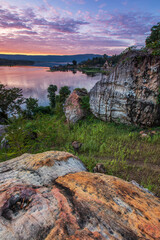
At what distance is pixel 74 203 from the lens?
6.43 feet

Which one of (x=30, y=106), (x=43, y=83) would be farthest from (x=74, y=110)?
(x=43, y=83)

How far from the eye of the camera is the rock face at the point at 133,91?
9.90m

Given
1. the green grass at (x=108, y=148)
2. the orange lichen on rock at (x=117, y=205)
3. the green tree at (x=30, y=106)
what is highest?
the orange lichen on rock at (x=117, y=205)

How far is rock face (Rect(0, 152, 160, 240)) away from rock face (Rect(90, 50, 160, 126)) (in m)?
9.37

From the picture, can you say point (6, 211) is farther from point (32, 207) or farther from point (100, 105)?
point (100, 105)

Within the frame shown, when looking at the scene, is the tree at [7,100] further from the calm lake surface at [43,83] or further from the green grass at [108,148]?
the calm lake surface at [43,83]

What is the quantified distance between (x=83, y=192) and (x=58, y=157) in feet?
4.74

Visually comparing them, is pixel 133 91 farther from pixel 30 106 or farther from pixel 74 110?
pixel 30 106

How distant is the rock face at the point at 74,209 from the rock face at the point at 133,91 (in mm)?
9374

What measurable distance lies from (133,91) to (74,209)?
10.7 metres

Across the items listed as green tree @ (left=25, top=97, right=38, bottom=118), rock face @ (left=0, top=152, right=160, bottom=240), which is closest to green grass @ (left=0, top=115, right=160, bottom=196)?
rock face @ (left=0, top=152, right=160, bottom=240)

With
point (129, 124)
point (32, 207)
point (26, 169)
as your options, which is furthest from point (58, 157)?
point (129, 124)

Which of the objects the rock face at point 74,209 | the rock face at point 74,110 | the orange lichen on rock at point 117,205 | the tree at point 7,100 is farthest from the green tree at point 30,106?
the orange lichen on rock at point 117,205

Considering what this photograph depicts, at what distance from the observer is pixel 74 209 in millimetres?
1854
